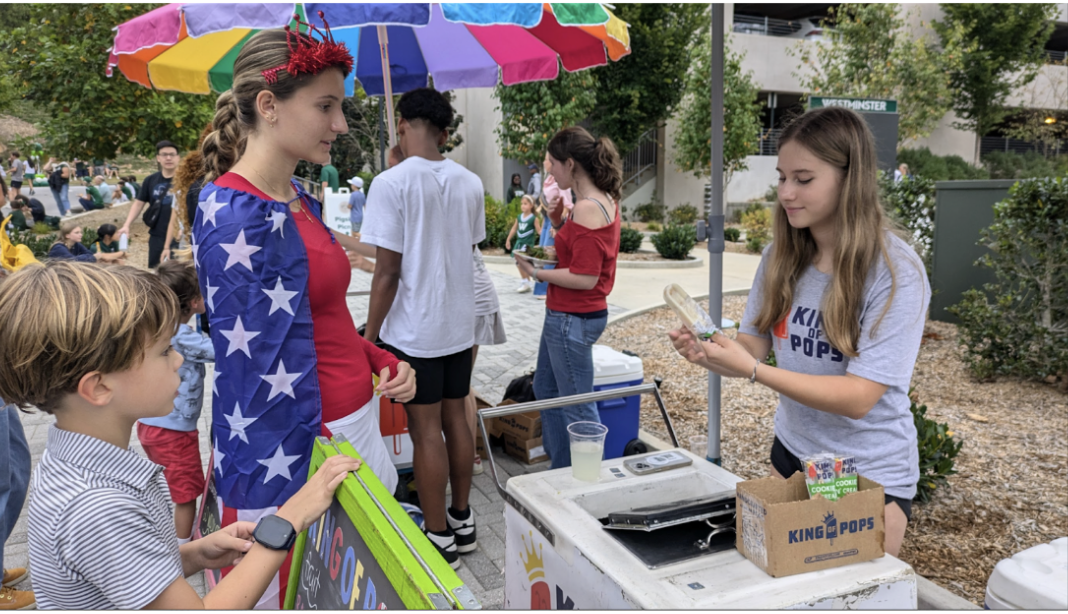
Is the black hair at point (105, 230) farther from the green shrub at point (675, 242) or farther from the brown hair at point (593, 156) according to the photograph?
the green shrub at point (675, 242)

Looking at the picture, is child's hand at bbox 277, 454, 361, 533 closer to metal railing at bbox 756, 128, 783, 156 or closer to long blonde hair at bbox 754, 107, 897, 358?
long blonde hair at bbox 754, 107, 897, 358

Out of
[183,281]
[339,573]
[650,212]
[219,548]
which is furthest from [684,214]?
[339,573]

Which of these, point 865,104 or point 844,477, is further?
point 865,104

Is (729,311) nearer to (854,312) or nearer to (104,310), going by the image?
(854,312)

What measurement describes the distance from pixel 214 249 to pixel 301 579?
0.82 metres

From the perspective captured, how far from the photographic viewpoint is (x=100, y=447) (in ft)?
4.10

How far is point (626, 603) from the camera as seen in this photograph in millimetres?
1443

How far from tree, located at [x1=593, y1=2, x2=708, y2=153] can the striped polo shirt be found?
21260 mm

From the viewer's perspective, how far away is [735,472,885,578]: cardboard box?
57.1 inches

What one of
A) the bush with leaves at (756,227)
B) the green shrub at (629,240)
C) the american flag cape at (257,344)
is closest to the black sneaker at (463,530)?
the american flag cape at (257,344)

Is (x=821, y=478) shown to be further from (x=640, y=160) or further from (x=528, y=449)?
(x=640, y=160)

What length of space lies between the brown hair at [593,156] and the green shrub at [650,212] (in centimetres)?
2119

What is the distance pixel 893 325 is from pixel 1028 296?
492 centimetres

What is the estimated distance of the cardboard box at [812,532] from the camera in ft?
4.75
